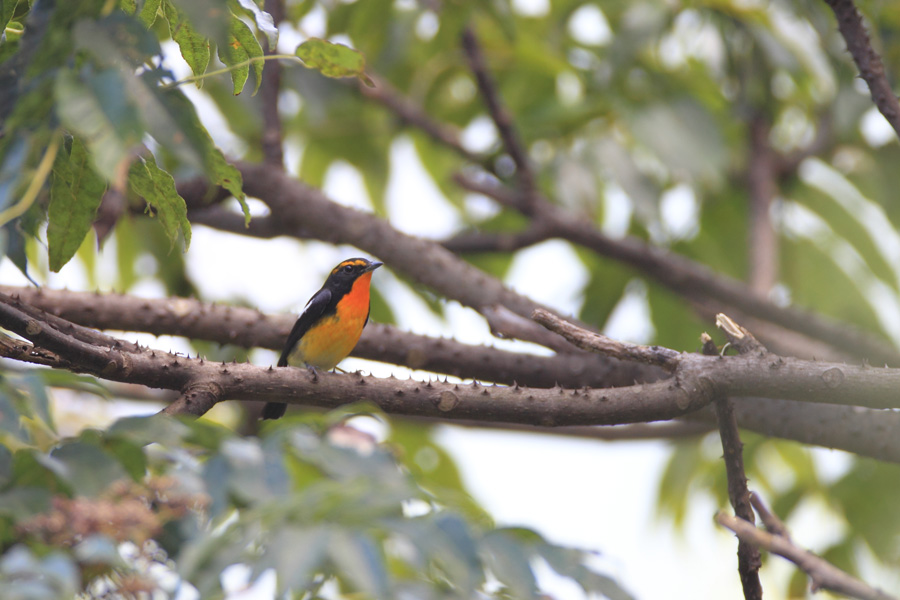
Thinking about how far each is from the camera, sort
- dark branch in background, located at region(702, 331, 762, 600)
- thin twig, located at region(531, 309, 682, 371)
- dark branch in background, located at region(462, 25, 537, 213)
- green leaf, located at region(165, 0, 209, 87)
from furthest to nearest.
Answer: dark branch in background, located at region(462, 25, 537, 213), thin twig, located at region(531, 309, 682, 371), dark branch in background, located at region(702, 331, 762, 600), green leaf, located at region(165, 0, 209, 87)

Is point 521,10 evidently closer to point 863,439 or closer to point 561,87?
point 561,87

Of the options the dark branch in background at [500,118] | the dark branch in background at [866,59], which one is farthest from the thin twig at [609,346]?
the dark branch in background at [500,118]

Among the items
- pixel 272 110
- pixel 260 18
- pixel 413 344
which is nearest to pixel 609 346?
pixel 260 18

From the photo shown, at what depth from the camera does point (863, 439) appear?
4754mm

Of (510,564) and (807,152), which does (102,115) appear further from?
(807,152)

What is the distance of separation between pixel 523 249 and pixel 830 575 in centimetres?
621

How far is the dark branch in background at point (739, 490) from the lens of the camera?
11.8ft

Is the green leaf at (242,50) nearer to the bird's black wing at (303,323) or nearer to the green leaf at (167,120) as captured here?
the green leaf at (167,120)

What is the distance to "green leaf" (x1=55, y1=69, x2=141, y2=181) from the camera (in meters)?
1.80

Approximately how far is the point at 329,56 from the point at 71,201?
0.95 m

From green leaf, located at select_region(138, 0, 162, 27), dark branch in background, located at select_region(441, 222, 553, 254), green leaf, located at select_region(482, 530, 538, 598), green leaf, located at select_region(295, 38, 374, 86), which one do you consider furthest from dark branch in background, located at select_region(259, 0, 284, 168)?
green leaf, located at select_region(482, 530, 538, 598)

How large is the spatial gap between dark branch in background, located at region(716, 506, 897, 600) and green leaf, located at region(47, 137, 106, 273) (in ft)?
7.31

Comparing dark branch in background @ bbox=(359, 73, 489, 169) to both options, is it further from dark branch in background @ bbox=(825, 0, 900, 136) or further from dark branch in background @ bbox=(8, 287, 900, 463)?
dark branch in background @ bbox=(825, 0, 900, 136)

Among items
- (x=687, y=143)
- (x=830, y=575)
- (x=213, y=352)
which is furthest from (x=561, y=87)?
(x=830, y=575)
